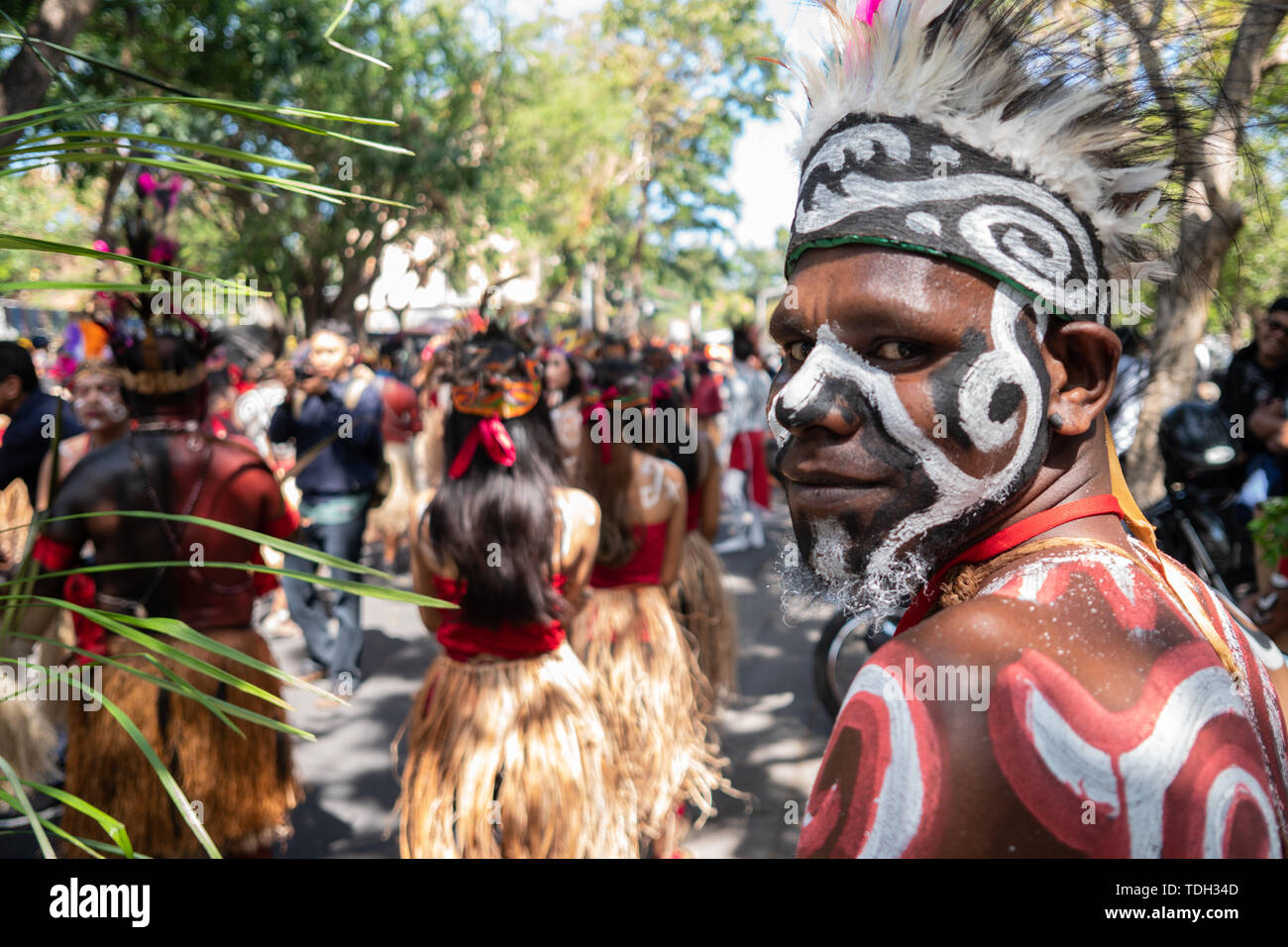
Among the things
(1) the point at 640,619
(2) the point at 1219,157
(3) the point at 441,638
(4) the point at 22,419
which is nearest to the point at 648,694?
(1) the point at 640,619

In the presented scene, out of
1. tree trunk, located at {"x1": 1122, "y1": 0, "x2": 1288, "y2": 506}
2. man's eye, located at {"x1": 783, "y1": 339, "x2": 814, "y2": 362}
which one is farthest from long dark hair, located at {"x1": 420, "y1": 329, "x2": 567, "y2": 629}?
tree trunk, located at {"x1": 1122, "y1": 0, "x2": 1288, "y2": 506}

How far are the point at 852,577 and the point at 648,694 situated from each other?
319cm

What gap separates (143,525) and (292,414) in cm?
345

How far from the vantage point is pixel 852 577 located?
1.20 meters

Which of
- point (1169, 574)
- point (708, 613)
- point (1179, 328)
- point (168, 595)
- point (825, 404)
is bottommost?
point (708, 613)

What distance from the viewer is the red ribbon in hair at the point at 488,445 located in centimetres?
320

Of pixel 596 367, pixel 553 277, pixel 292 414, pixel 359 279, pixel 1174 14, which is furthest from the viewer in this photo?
pixel 553 277

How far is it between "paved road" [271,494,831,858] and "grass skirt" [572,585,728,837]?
26 centimetres

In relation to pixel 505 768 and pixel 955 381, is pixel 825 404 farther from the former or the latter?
→ pixel 505 768

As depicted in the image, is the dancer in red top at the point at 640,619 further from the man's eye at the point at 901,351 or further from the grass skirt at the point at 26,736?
the man's eye at the point at 901,351

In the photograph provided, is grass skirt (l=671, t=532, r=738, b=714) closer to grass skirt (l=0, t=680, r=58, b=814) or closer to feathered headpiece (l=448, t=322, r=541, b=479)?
feathered headpiece (l=448, t=322, r=541, b=479)
